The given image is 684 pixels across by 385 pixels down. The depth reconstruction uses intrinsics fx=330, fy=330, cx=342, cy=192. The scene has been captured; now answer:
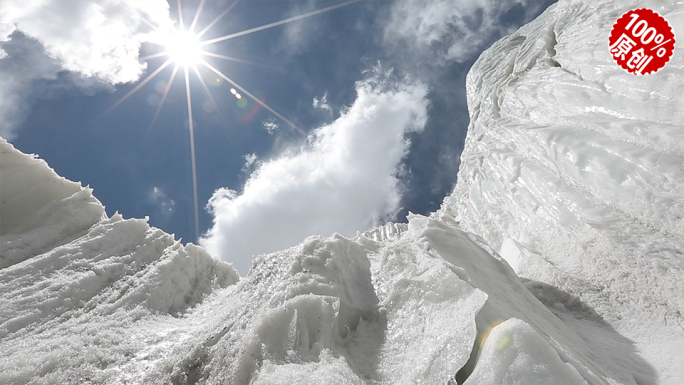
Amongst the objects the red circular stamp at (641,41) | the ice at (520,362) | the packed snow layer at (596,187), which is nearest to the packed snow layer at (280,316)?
the ice at (520,362)

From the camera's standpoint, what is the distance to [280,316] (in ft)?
13.3

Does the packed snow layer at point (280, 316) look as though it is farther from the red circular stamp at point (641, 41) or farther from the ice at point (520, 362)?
the red circular stamp at point (641, 41)

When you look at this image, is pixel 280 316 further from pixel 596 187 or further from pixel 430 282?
pixel 596 187

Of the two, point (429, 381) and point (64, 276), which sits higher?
point (64, 276)

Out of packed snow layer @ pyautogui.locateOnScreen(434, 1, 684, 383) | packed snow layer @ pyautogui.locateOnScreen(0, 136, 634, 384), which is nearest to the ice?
packed snow layer @ pyautogui.locateOnScreen(0, 136, 634, 384)

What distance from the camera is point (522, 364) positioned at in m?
2.91

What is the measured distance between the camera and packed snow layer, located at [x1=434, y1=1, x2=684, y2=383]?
5.38 meters

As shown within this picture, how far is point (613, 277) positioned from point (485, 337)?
4.33 meters

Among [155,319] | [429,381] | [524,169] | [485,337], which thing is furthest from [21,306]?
[524,169]

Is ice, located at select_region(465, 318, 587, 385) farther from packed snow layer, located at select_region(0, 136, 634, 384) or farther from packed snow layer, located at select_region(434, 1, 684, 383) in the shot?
packed snow layer, located at select_region(434, 1, 684, 383)

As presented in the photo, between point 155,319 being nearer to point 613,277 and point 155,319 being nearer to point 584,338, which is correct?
point 584,338

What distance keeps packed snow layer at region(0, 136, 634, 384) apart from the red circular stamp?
15.2ft

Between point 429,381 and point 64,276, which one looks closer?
point 429,381

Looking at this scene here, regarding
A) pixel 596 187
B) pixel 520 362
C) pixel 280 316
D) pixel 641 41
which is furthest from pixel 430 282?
pixel 641 41
